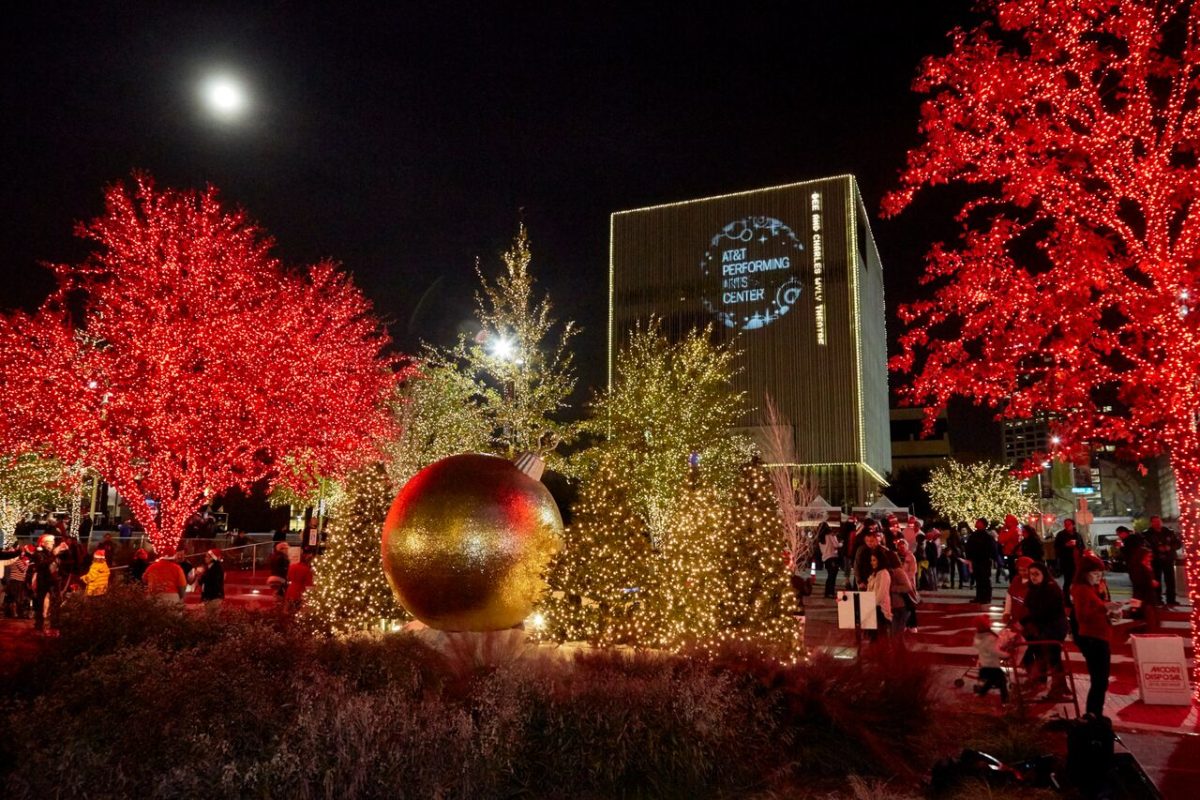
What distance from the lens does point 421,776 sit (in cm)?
543

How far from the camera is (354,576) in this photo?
1216 cm

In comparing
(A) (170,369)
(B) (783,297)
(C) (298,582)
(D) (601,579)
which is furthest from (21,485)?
(B) (783,297)

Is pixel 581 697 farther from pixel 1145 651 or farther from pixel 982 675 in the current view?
pixel 1145 651

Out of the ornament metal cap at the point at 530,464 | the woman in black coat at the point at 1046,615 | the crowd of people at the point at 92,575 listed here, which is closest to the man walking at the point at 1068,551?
the woman in black coat at the point at 1046,615

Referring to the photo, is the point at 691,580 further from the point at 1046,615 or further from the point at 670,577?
the point at 1046,615

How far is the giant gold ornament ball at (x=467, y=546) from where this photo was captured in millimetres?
9172

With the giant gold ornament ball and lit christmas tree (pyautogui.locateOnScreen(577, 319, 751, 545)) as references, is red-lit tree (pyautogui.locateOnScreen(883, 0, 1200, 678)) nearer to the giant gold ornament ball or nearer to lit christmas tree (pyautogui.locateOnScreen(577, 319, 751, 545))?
the giant gold ornament ball

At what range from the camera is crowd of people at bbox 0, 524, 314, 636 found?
41.9 feet

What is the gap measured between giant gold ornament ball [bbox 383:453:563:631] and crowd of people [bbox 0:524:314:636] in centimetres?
364

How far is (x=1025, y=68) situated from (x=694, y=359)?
26128mm

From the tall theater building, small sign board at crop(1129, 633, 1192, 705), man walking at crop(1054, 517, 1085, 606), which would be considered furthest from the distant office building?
small sign board at crop(1129, 633, 1192, 705)

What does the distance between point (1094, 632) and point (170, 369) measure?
19.7 metres

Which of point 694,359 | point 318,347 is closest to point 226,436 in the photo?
point 318,347

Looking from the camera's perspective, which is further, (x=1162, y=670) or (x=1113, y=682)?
(x=1113, y=682)
